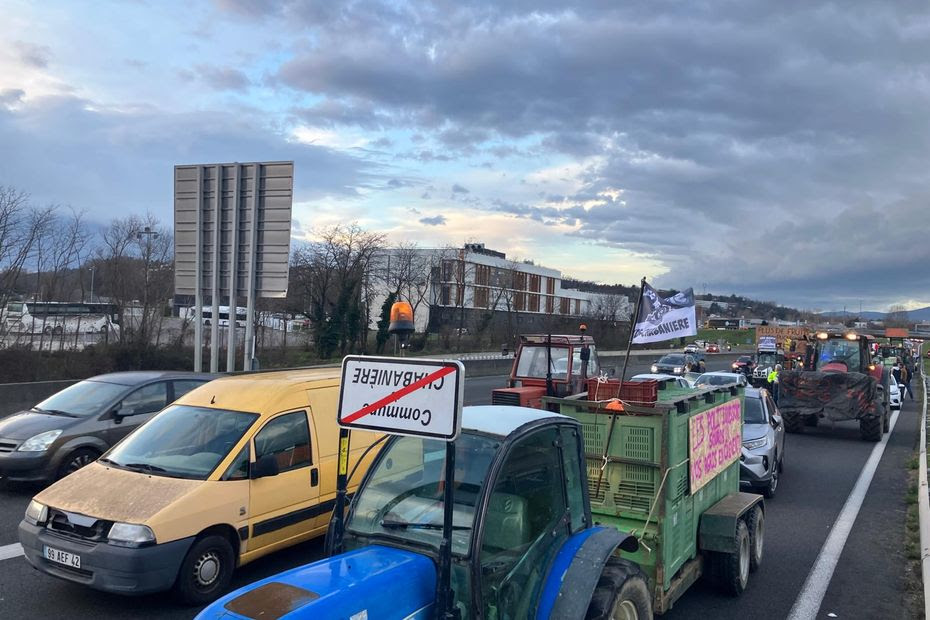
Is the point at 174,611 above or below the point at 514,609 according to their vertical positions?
below

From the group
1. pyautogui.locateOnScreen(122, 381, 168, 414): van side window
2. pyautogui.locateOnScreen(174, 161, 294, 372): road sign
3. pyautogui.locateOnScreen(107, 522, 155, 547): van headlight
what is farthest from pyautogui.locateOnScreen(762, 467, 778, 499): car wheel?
pyautogui.locateOnScreen(174, 161, 294, 372): road sign

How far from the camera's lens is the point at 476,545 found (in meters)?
3.42

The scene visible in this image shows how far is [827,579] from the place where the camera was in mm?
7074

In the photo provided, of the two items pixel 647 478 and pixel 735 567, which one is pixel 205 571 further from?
pixel 735 567

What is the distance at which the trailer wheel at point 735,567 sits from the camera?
20.6ft

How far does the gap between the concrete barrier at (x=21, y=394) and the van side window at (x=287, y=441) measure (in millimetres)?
10976

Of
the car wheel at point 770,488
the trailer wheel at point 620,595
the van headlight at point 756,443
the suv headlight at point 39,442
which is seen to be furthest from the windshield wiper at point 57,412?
the car wheel at point 770,488

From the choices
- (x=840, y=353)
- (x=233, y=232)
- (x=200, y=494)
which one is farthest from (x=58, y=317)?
(x=840, y=353)

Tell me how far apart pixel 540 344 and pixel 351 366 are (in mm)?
10488

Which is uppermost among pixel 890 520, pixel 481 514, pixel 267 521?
pixel 481 514

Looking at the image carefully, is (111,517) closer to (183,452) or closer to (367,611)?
(183,452)

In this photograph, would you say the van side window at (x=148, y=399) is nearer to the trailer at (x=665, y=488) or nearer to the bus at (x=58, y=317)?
the trailer at (x=665, y=488)

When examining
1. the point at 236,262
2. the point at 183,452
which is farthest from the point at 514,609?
the point at 236,262

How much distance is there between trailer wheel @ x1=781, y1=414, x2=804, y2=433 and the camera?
→ 59.1 ft
